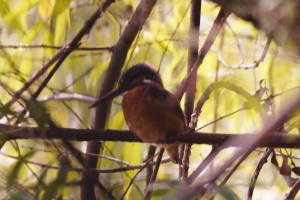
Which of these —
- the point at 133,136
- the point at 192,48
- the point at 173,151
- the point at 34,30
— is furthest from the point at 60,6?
the point at 173,151

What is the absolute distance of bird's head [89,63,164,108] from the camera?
1.45 metres

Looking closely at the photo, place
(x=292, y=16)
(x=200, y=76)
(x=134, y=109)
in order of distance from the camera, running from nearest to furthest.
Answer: (x=292, y=16)
(x=134, y=109)
(x=200, y=76)

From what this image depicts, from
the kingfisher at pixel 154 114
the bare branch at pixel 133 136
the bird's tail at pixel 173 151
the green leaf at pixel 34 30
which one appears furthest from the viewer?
the green leaf at pixel 34 30

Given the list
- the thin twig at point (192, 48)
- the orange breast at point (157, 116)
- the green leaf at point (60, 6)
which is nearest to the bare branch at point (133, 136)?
the orange breast at point (157, 116)

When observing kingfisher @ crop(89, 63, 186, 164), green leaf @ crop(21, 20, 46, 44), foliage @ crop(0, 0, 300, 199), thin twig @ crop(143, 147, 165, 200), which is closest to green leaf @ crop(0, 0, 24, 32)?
foliage @ crop(0, 0, 300, 199)

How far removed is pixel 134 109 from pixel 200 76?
0.51 meters

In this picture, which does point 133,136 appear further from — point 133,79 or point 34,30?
point 34,30

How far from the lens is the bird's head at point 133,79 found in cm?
145

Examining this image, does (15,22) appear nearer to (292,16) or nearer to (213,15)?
(213,15)

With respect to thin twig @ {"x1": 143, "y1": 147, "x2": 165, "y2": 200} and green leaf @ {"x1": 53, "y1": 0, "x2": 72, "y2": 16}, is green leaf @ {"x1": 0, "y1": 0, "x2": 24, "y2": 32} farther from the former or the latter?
thin twig @ {"x1": 143, "y1": 147, "x2": 165, "y2": 200}

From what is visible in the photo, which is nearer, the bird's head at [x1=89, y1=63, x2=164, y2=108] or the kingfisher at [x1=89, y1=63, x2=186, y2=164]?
the kingfisher at [x1=89, y1=63, x2=186, y2=164]

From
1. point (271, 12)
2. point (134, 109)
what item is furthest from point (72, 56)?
point (271, 12)

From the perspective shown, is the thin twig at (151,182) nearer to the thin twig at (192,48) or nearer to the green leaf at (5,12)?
the thin twig at (192,48)

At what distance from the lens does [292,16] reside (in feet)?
1.51
